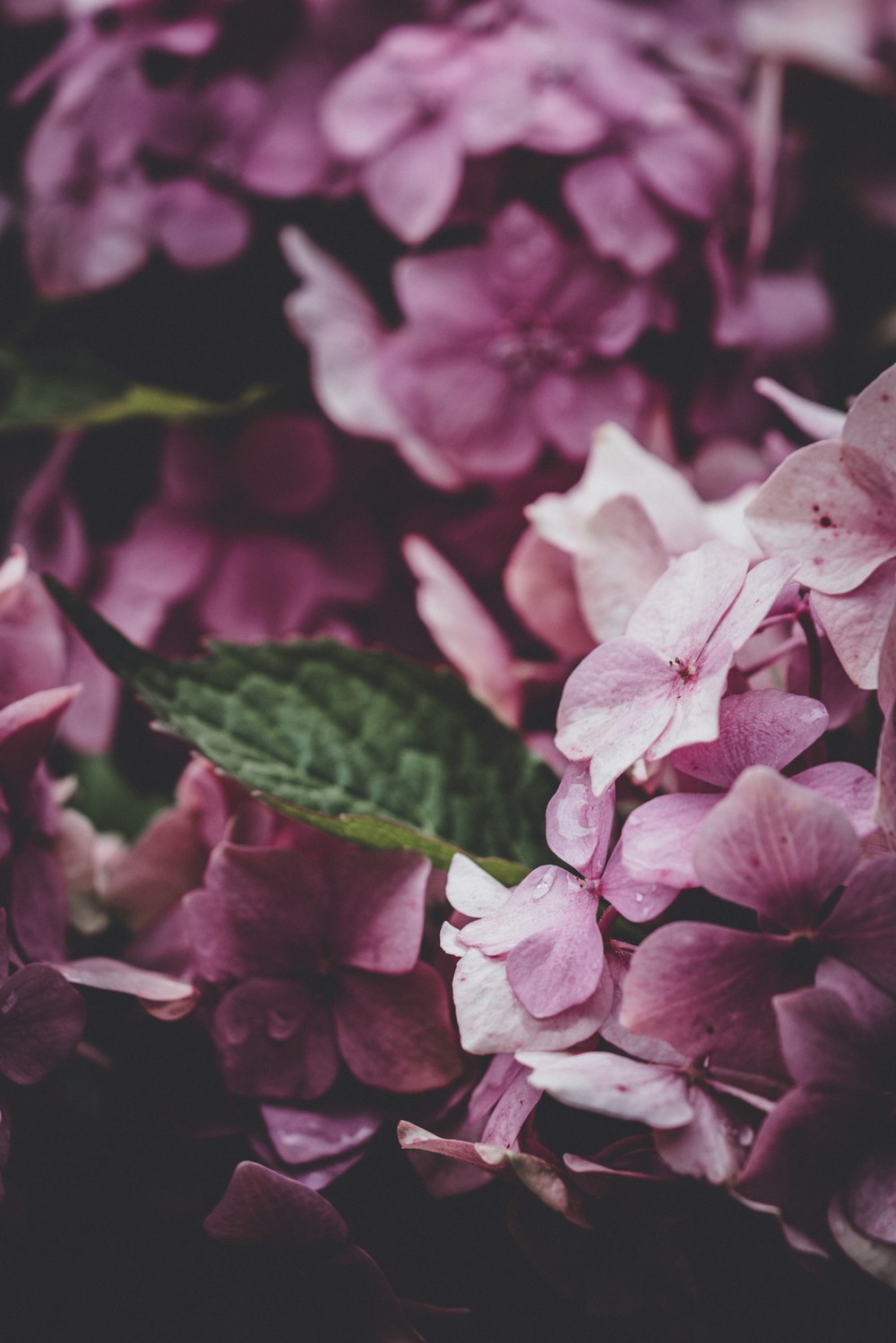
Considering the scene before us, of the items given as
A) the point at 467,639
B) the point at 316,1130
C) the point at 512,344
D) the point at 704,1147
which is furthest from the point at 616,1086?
the point at 512,344

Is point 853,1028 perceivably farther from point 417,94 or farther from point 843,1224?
point 417,94

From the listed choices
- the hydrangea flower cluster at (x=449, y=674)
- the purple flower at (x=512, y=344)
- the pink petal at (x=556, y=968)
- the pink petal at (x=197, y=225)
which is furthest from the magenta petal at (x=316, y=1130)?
the pink petal at (x=197, y=225)

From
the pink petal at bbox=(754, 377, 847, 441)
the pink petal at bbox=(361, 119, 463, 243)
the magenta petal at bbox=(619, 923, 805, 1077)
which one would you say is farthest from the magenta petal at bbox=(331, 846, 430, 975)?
the pink petal at bbox=(361, 119, 463, 243)

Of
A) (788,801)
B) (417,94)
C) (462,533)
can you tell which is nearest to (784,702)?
(788,801)

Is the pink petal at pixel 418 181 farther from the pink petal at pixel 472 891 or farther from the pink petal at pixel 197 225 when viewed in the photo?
the pink petal at pixel 472 891

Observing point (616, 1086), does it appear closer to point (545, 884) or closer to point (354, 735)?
point (545, 884)

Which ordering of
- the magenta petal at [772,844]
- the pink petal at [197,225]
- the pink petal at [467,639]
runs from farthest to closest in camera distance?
the pink petal at [197,225] → the pink petal at [467,639] → the magenta petal at [772,844]

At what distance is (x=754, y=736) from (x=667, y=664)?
0.12ft

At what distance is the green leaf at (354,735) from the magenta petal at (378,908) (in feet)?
0.11

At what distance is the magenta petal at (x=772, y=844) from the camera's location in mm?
269

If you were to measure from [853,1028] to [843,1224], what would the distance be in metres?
0.05

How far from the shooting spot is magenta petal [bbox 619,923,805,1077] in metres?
0.28

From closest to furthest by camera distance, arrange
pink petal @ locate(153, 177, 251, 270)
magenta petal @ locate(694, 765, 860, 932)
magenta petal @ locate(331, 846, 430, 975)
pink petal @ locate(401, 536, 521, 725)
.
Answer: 1. magenta petal @ locate(694, 765, 860, 932)
2. magenta petal @ locate(331, 846, 430, 975)
3. pink petal @ locate(401, 536, 521, 725)
4. pink petal @ locate(153, 177, 251, 270)

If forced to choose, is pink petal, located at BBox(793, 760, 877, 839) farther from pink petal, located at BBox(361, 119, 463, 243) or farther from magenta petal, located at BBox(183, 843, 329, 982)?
pink petal, located at BBox(361, 119, 463, 243)
